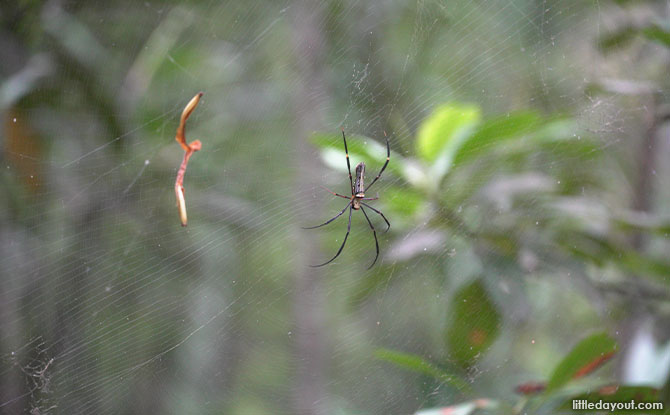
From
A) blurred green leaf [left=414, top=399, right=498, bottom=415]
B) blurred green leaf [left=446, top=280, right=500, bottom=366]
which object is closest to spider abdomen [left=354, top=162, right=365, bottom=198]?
blurred green leaf [left=446, top=280, right=500, bottom=366]

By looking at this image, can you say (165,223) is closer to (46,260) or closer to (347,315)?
(46,260)

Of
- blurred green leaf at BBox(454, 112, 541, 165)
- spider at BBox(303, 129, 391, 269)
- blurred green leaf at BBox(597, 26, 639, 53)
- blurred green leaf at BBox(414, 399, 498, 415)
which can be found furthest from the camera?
blurred green leaf at BBox(597, 26, 639, 53)

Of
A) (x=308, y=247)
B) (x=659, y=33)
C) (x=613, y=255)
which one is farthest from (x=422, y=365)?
(x=659, y=33)

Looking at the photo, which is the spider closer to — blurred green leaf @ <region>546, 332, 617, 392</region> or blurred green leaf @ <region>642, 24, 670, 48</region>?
blurred green leaf @ <region>546, 332, 617, 392</region>

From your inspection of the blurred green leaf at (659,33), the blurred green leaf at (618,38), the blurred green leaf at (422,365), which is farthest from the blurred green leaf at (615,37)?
the blurred green leaf at (422,365)

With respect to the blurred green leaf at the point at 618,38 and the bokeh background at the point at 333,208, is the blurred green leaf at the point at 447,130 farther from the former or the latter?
the blurred green leaf at the point at 618,38

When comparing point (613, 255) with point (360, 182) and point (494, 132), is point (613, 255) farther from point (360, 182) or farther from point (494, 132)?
point (360, 182)

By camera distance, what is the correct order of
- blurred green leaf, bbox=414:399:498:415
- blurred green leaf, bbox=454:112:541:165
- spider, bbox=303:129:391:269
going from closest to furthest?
1. blurred green leaf, bbox=414:399:498:415
2. blurred green leaf, bbox=454:112:541:165
3. spider, bbox=303:129:391:269

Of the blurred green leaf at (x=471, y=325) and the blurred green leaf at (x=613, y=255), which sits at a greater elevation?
the blurred green leaf at (x=613, y=255)
